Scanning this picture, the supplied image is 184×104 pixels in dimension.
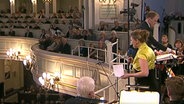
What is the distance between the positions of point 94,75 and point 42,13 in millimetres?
9624

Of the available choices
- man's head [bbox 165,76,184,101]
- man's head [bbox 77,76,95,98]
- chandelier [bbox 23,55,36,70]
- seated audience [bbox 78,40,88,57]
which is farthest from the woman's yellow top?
chandelier [bbox 23,55,36,70]

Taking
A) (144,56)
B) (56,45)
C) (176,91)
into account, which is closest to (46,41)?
(56,45)

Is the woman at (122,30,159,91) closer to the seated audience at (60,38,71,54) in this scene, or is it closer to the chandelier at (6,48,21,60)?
the seated audience at (60,38,71,54)

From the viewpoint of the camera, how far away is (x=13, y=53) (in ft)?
57.7

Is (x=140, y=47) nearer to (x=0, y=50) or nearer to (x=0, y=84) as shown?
(x=0, y=50)

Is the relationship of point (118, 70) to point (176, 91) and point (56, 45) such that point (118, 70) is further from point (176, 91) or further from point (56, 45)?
point (56, 45)

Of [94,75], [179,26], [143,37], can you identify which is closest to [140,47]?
[143,37]

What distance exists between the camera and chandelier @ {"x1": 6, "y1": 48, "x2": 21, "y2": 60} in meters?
17.5

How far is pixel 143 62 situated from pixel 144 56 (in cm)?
10

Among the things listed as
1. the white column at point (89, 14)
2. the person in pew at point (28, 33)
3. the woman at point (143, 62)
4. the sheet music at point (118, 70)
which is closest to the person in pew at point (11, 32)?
the person in pew at point (28, 33)

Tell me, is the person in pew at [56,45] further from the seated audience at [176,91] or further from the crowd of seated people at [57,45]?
the seated audience at [176,91]

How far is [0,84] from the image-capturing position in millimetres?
22125

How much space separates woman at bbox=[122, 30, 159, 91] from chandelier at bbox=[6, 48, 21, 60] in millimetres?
12673

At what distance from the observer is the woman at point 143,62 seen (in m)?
5.08
